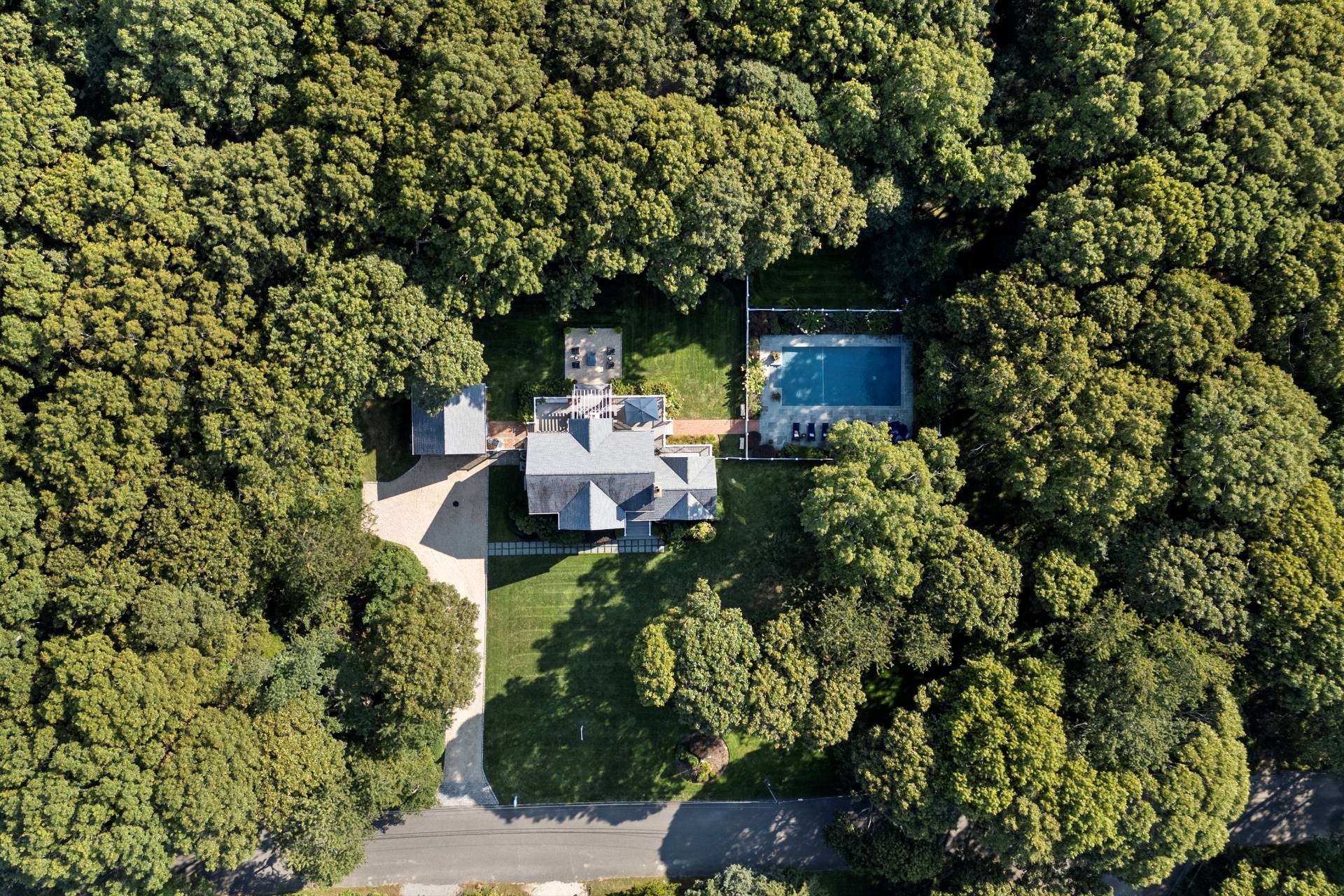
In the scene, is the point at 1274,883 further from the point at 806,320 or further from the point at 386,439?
the point at 386,439

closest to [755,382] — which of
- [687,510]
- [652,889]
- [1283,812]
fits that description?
[687,510]

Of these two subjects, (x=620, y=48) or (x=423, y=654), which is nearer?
(x=620, y=48)

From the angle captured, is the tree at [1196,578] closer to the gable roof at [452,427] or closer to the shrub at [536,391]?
the shrub at [536,391]

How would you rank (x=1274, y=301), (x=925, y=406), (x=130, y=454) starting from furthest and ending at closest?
(x=925, y=406) → (x=1274, y=301) → (x=130, y=454)

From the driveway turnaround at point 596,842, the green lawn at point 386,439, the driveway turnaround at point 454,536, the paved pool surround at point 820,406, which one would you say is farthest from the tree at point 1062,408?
the green lawn at point 386,439

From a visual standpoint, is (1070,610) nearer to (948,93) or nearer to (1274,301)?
(1274,301)

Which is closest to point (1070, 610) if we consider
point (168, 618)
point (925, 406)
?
point (925, 406)
